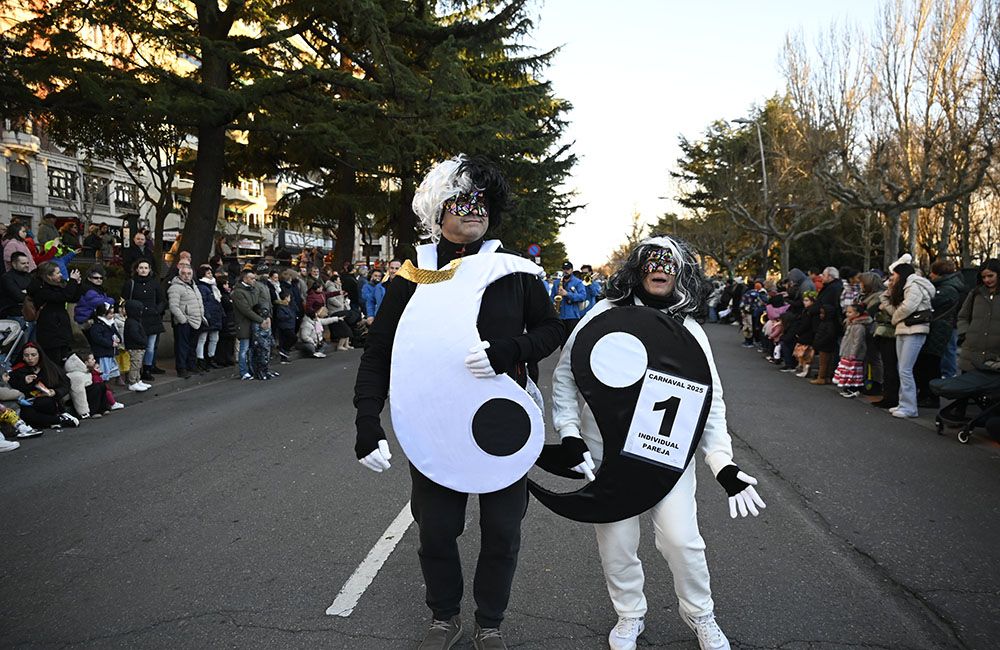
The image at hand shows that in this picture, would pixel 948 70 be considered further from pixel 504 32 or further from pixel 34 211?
pixel 34 211

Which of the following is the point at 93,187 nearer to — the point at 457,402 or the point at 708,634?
the point at 457,402

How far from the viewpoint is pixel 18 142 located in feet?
131

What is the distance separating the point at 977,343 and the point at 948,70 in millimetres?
15931

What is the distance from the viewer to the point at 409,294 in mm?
2904

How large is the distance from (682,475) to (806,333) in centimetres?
1097

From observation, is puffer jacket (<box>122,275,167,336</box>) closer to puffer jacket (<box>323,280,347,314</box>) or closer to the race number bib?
puffer jacket (<box>323,280,347,314</box>)

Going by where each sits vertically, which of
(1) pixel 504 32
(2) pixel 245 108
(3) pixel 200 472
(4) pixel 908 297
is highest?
(1) pixel 504 32

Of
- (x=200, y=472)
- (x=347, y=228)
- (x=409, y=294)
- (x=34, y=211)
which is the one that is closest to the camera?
(x=409, y=294)

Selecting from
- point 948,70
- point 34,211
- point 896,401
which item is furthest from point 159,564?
point 34,211

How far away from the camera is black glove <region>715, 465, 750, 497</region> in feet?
9.41

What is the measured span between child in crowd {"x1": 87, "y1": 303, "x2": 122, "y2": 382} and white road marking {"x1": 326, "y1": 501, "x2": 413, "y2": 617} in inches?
253

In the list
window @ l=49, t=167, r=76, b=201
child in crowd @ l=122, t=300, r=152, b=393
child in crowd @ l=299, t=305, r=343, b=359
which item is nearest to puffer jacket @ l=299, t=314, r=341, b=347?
child in crowd @ l=299, t=305, r=343, b=359

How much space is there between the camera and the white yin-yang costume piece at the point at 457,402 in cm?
274

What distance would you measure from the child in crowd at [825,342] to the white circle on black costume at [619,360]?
10.1m
